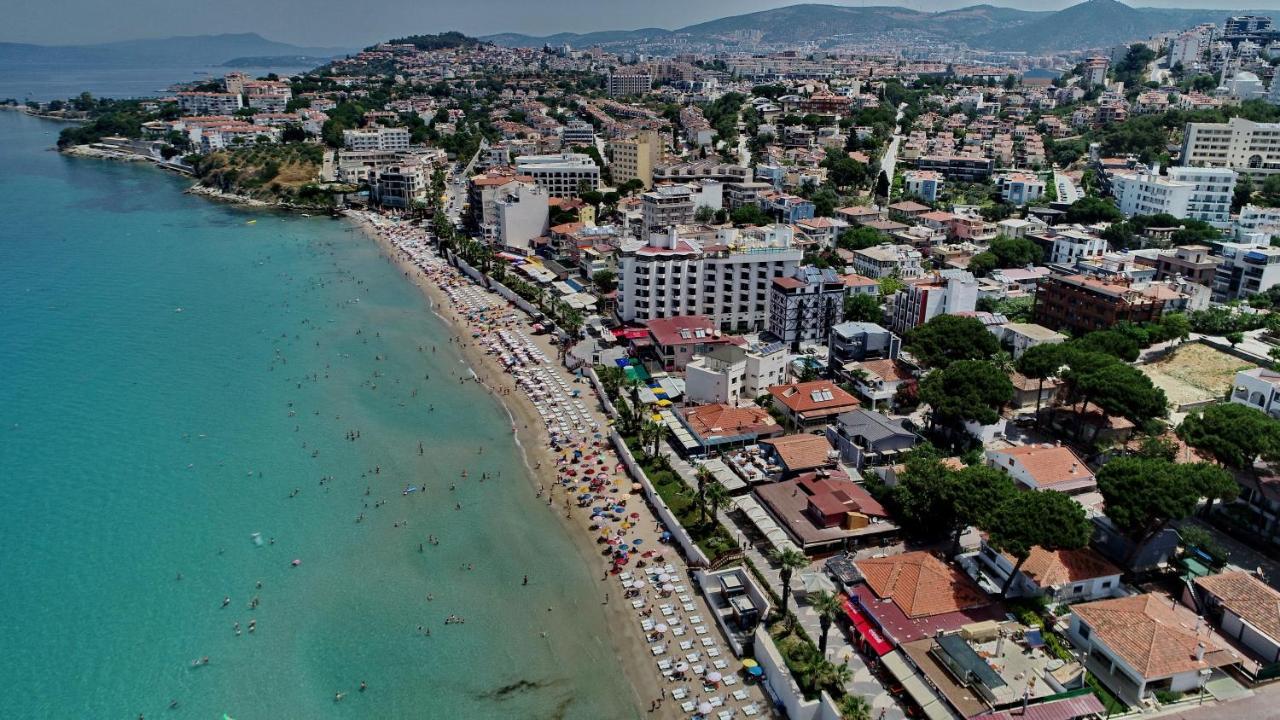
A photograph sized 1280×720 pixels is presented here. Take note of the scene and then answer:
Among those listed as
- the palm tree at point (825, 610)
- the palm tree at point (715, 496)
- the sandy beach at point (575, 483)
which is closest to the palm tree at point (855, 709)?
the palm tree at point (825, 610)

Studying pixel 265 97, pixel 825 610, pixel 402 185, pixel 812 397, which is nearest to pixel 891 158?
pixel 402 185

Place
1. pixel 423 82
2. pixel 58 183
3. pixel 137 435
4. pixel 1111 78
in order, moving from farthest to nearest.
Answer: pixel 423 82 < pixel 1111 78 < pixel 58 183 < pixel 137 435

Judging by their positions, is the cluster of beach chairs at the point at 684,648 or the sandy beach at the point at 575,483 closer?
the cluster of beach chairs at the point at 684,648

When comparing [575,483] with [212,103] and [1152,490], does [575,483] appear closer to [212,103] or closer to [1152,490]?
[1152,490]

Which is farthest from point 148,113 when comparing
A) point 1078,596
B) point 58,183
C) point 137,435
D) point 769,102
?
point 1078,596

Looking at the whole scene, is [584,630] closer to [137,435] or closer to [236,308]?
[137,435]

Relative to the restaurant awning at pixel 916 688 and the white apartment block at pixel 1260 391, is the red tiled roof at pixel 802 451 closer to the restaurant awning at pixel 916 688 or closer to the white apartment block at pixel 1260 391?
the restaurant awning at pixel 916 688
